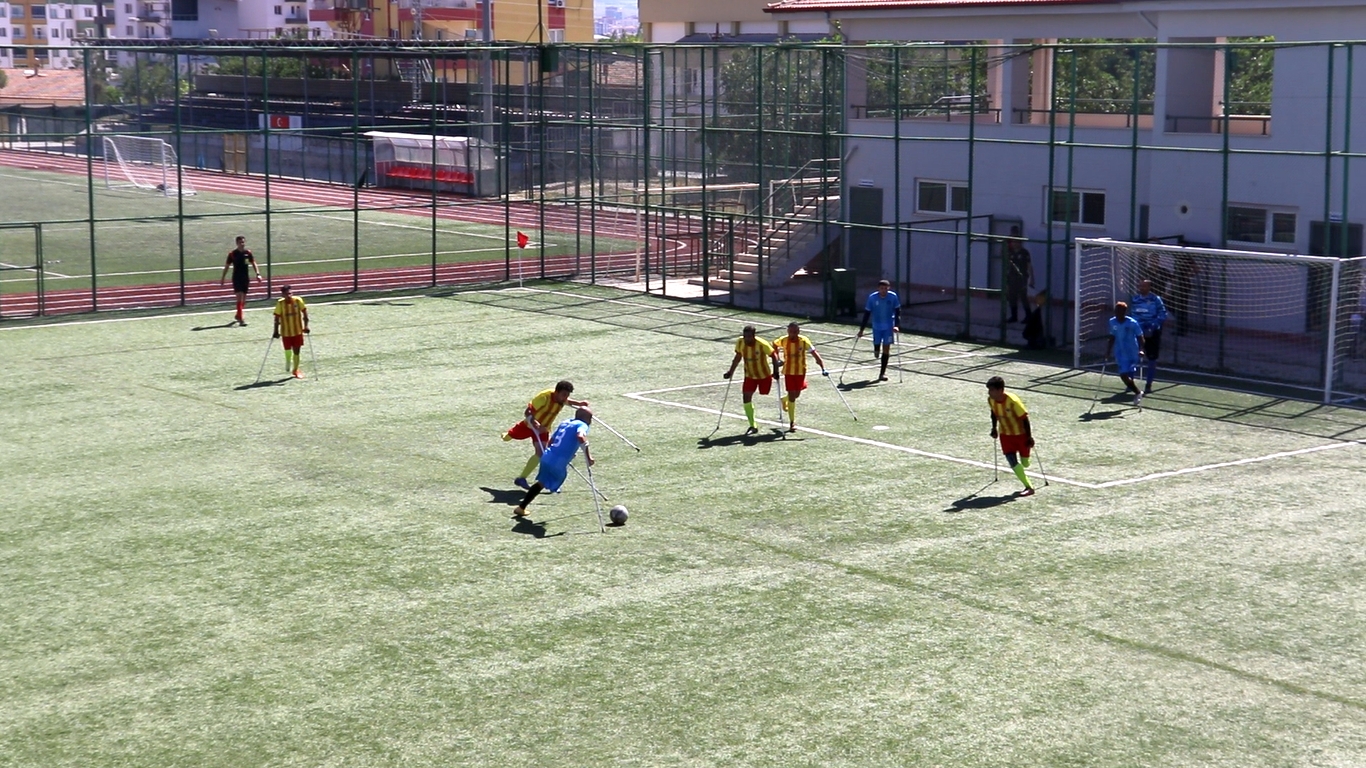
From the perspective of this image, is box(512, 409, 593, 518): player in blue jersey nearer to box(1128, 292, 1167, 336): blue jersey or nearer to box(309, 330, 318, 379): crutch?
box(309, 330, 318, 379): crutch

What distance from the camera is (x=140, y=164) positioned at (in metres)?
43.5

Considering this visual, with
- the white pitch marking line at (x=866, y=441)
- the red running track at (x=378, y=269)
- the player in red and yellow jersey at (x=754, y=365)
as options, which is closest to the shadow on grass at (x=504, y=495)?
the player in red and yellow jersey at (x=754, y=365)

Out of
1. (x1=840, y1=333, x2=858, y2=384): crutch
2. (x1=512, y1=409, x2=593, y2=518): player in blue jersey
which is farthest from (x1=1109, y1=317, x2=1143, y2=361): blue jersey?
(x1=512, y1=409, x2=593, y2=518): player in blue jersey

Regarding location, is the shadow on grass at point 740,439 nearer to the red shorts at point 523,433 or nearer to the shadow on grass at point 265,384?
the red shorts at point 523,433

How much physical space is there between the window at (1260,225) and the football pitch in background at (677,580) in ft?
16.7

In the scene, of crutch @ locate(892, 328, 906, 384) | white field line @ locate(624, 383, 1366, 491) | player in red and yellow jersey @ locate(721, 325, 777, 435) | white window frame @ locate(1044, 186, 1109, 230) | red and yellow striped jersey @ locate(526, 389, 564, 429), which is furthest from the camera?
white window frame @ locate(1044, 186, 1109, 230)

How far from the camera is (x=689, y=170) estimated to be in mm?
38250

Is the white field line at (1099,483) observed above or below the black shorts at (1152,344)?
below

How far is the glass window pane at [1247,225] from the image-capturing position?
2944 cm

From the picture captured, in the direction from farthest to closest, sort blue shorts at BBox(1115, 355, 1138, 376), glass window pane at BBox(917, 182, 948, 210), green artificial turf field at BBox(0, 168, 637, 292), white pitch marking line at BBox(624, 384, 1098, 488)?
green artificial turf field at BBox(0, 168, 637, 292) → glass window pane at BBox(917, 182, 948, 210) → blue shorts at BBox(1115, 355, 1138, 376) → white pitch marking line at BBox(624, 384, 1098, 488)

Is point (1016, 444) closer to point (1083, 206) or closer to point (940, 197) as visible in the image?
point (1083, 206)

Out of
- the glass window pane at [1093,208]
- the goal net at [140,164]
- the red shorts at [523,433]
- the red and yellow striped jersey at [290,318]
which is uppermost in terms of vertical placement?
the goal net at [140,164]

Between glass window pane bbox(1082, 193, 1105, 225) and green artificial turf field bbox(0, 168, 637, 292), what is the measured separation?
1254 cm

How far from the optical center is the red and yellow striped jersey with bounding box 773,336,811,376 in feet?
72.7
